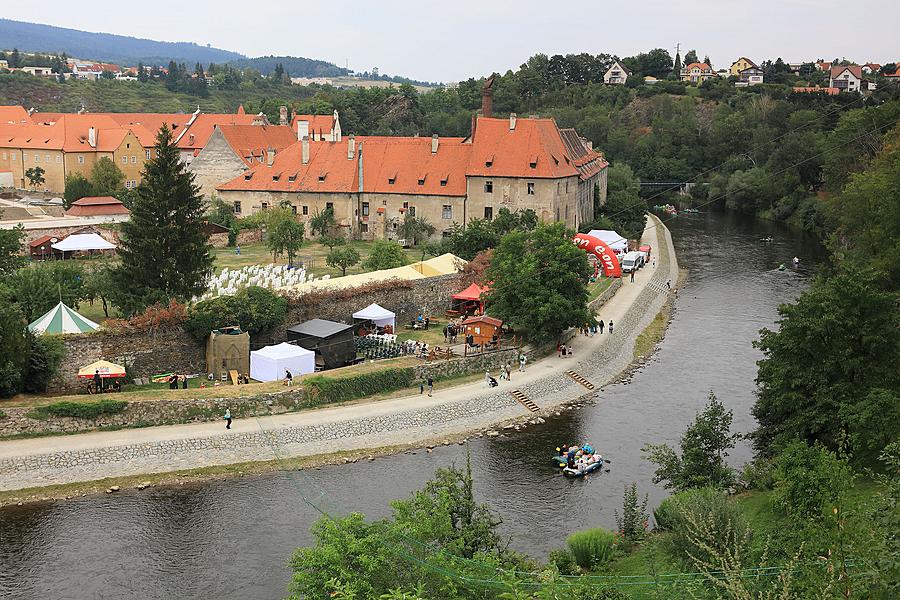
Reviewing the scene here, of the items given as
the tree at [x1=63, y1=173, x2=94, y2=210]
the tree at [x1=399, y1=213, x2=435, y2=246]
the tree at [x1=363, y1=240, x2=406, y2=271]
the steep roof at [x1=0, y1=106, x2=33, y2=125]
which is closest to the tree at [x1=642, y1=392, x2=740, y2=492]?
the tree at [x1=363, y1=240, x2=406, y2=271]

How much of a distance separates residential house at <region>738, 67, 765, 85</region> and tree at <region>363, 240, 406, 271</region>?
104 m

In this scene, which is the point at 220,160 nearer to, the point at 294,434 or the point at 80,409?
the point at 80,409

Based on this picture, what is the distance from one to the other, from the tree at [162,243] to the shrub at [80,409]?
601 centimetres

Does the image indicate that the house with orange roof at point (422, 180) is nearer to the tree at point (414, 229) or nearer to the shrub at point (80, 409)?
the tree at point (414, 229)

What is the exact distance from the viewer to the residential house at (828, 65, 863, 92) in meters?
130

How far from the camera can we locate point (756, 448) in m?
28.1

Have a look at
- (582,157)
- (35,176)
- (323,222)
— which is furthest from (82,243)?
(582,157)

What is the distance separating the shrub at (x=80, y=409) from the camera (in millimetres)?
27344

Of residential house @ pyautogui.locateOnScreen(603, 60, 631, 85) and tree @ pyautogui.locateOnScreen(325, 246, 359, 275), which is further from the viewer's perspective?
residential house @ pyautogui.locateOnScreen(603, 60, 631, 85)

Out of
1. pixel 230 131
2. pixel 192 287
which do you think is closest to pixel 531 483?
pixel 192 287

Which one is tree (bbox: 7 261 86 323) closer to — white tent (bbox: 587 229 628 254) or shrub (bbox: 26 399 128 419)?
shrub (bbox: 26 399 128 419)

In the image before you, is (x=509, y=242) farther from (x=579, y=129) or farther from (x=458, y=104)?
(x=458, y=104)

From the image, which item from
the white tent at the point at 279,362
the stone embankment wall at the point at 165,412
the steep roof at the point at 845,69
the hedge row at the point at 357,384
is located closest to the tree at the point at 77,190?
the white tent at the point at 279,362

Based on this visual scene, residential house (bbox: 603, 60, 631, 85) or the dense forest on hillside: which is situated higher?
residential house (bbox: 603, 60, 631, 85)
